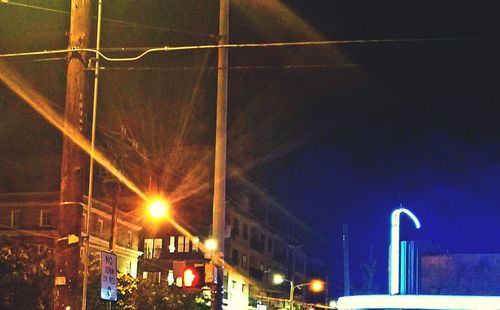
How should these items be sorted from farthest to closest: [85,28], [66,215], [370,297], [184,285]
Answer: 1. [370,297]
2. [184,285]
3. [85,28]
4. [66,215]

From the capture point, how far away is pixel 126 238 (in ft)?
199

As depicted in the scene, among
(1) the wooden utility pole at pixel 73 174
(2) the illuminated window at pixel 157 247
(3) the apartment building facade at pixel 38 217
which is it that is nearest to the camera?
(1) the wooden utility pole at pixel 73 174

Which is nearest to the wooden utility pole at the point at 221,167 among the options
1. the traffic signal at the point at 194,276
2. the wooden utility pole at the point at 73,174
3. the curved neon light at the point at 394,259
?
the traffic signal at the point at 194,276

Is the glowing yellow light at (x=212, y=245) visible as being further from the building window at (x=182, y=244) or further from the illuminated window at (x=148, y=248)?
the building window at (x=182, y=244)

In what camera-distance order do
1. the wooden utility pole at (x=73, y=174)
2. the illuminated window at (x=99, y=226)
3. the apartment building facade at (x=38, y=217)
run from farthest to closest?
Result: the illuminated window at (x=99, y=226)
the apartment building facade at (x=38, y=217)
the wooden utility pole at (x=73, y=174)

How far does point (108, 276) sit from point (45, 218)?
45874mm

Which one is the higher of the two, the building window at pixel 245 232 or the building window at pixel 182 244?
the building window at pixel 245 232

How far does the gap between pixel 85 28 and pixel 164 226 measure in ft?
206

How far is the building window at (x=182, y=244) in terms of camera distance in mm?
71312

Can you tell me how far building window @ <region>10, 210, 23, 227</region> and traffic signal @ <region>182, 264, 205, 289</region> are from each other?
45437 millimetres

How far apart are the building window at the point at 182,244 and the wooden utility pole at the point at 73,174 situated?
6112 centimetres

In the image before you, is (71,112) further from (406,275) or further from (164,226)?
(164,226)

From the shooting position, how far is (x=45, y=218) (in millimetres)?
54344

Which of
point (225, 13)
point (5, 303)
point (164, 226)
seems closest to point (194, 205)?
point (164, 226)
